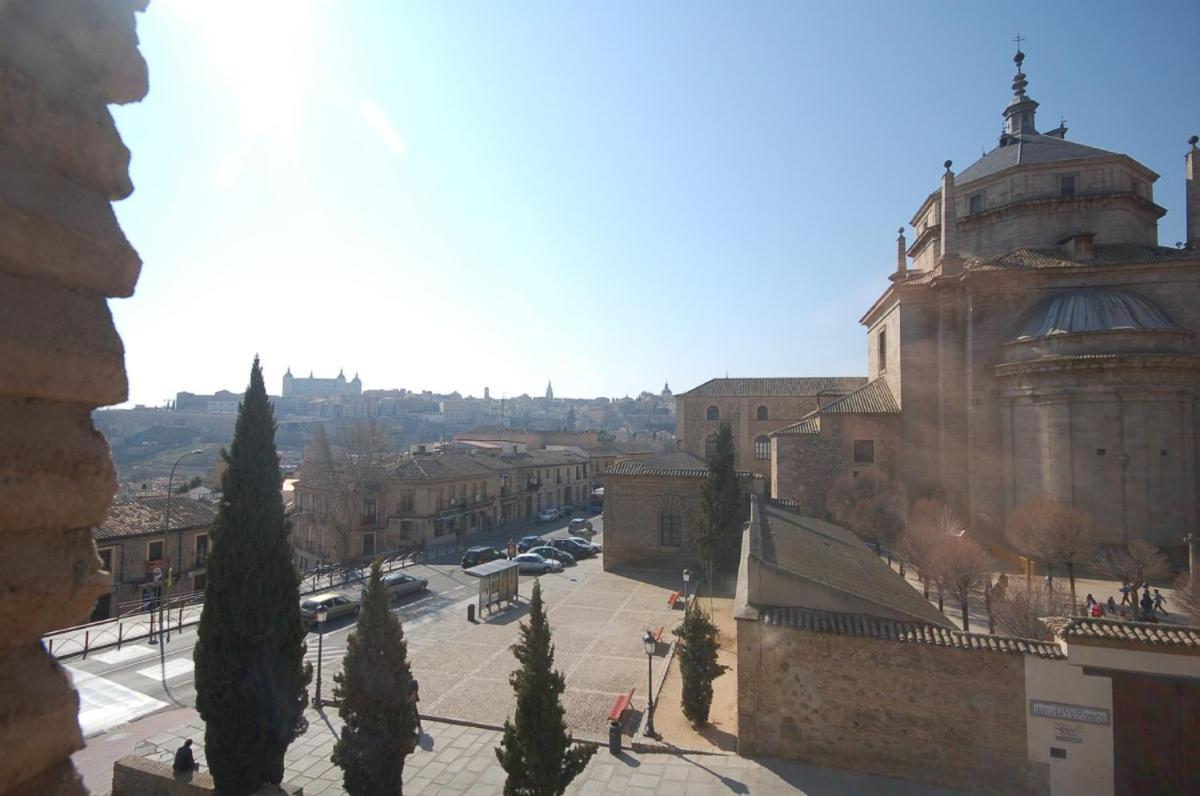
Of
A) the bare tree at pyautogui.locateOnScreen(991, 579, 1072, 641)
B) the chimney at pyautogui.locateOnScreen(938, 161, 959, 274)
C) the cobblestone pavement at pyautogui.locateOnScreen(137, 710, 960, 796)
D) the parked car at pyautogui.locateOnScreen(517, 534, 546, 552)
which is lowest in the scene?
the parked car at pyautogui.locateOnScreen(517, 534, 546, 552)

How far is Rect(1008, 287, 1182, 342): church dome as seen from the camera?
74.0 feet

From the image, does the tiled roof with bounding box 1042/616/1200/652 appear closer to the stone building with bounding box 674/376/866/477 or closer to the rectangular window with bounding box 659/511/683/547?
the rectangular window with bounding box 659/511/683/547

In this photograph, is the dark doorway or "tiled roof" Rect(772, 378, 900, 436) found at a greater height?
"tiled roof" Rect(772, 378, 900, 436)

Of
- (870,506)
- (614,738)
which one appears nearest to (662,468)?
(870,506)

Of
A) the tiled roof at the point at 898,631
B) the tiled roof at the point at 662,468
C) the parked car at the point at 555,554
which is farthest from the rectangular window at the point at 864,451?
the tiled roof at the point at 898,631

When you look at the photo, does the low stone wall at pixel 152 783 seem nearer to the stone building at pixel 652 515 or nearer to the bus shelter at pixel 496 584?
the bus shelter at pixel 496 584

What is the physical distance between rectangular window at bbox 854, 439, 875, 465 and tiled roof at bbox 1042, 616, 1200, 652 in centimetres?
1891

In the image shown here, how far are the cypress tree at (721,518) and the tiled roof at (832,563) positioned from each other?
7.05 feet

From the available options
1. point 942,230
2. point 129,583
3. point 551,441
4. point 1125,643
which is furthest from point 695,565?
point 551,441

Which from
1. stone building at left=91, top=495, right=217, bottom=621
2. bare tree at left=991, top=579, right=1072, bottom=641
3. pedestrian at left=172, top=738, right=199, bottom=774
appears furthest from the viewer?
stone building at left=91, top=495, right=217, bottom=621

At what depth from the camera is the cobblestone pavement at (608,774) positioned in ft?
32.7

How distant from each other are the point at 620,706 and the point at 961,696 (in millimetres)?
6291

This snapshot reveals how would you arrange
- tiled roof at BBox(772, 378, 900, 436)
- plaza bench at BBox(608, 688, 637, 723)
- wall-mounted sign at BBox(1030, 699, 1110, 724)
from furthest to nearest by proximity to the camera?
1. tiled roof at BBox(772, 378, 900, 436)
2. plaza bench at BBox(608, 688, 637, 723)
3. wall-mounted sign at BBox(1030, 699, 1110, 724)

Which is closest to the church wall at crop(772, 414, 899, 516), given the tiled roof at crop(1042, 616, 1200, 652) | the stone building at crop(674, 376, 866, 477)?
the stone building at crop(674, 376, 866, 477)
